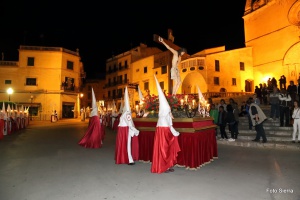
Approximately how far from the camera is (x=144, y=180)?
15.3 ft

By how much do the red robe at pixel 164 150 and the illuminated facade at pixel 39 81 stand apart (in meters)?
31.7

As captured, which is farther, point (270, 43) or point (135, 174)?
point (270, 43)

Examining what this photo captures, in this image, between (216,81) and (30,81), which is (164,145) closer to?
(216,81)

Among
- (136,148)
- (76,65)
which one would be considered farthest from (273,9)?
(76,65)

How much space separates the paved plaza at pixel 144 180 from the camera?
380 cm

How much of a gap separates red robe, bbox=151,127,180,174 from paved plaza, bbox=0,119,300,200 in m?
0.24

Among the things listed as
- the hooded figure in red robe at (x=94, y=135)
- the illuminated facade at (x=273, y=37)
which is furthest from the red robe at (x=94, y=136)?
the illuminated facade at (x=273, y=37)

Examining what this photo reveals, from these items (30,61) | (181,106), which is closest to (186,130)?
(181,106)

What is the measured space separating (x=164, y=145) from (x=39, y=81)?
34.0 metres

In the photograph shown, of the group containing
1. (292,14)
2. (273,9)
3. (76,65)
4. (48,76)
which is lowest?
(48,76)

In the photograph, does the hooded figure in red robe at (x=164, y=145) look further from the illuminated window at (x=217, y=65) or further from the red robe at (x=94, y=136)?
the illuminated window at (x=217, y=65)

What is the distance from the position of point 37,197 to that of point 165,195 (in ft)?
7.96

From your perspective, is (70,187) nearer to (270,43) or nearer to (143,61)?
(270,43)

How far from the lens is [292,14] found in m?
24.0
